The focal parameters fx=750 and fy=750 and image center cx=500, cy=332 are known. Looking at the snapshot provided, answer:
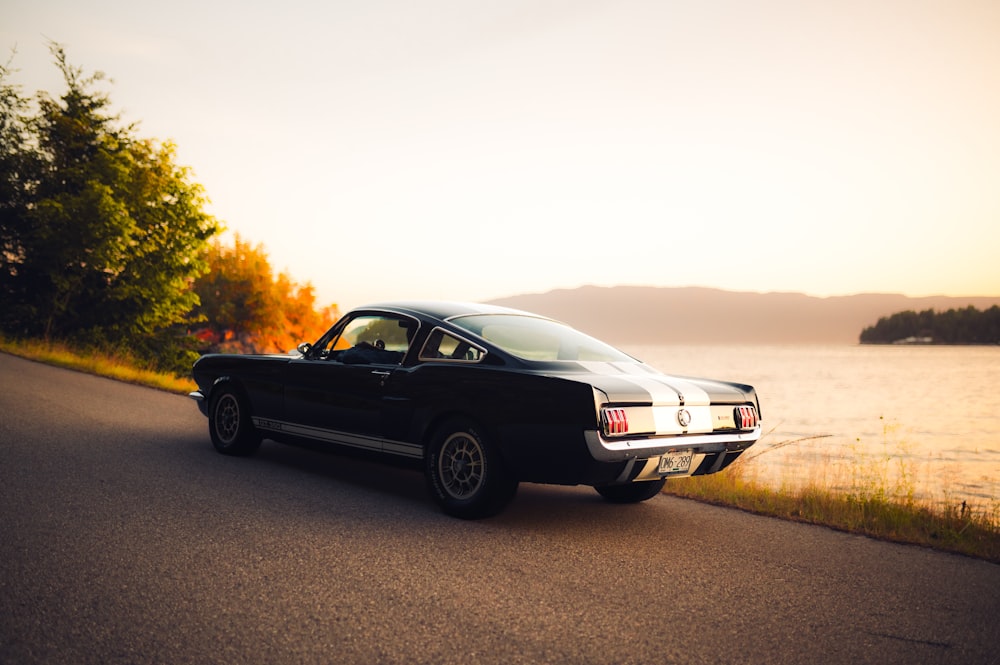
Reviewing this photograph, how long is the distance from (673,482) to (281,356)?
3.92 meters

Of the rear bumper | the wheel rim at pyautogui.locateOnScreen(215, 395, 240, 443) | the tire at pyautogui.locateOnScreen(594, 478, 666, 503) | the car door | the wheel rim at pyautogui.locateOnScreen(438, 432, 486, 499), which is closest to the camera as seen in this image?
the rear bumper

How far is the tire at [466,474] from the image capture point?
507 cm

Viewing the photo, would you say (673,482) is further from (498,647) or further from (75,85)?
(75,85)

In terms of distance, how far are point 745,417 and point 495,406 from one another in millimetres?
1917

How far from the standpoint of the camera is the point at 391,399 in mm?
5805

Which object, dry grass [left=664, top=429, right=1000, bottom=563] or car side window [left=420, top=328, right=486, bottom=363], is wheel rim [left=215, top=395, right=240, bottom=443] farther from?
dry grass [left=664, top=429, right=1000, bottom=563]

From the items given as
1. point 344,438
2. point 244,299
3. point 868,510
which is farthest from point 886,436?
point 244,299

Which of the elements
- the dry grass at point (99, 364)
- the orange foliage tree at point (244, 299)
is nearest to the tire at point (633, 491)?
the dry grass at point (99, 364)

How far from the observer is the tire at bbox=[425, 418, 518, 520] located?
507 centimetres

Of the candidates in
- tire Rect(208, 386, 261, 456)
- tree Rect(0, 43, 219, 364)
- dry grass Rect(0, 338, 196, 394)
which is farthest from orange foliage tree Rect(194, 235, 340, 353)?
tire Rect(208, 386, 261, 456)

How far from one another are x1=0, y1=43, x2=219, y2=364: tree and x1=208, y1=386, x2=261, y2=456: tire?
24.0 meters

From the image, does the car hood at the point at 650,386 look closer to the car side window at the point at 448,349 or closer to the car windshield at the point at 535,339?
the car windshield at the point at 535,339

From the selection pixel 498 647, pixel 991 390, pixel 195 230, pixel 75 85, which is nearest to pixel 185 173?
pixel 195 230

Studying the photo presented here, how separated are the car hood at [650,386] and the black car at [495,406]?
0.01 meters
